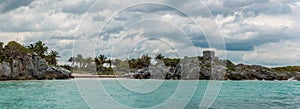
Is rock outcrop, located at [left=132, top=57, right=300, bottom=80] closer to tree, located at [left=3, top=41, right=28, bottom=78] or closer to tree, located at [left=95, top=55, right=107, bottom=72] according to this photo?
tree, located at [left=95, top=55, right=107, bottom=72]

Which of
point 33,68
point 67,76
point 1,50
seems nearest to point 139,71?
point 67,76

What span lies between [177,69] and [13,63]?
1816 inches

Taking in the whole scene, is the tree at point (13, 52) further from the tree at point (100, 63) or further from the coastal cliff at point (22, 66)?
the tree at point (100, 63)

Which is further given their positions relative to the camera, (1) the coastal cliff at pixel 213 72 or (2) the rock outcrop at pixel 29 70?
(1) the coastal cliff at pixel 213 72

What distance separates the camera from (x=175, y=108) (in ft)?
71.0

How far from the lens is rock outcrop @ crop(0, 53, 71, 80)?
241 feet

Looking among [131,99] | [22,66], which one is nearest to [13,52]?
[22,66]

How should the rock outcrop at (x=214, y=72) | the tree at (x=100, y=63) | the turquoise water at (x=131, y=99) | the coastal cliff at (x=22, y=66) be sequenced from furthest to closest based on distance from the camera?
the tree at (x=100, y=63)
the rock outcrop at (x=214, y=72)
the coastal cliff at (x=22, y=66)
the turquoise water at (x=131, y=99)

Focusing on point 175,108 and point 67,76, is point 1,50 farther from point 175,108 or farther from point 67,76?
point 175,108

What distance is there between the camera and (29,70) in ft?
257

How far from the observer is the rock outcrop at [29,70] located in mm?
73375

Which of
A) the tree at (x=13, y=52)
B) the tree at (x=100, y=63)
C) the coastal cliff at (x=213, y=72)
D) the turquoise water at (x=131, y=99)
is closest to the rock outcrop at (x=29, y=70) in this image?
the tree at (x=13, y=52)

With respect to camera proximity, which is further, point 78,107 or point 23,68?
point 23,68

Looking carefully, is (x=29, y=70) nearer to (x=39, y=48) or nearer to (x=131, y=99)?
(x=39, y=48)
